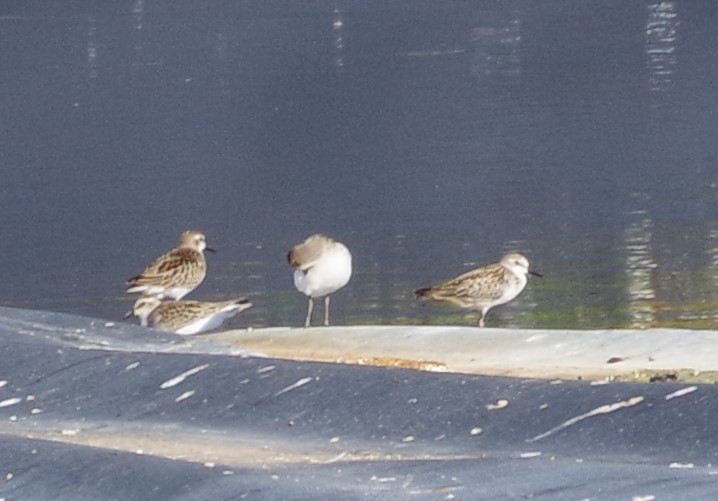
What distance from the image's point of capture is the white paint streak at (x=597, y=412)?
4.20 metres

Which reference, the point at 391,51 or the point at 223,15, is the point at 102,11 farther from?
Result: the point at 391,51

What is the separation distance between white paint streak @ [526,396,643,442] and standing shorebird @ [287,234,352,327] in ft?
28.3

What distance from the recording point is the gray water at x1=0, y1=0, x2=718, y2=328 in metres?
14.9

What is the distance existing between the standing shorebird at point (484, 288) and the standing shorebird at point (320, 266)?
1.85 ft

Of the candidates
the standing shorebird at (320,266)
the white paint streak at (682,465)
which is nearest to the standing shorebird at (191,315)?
the standing shorebird at (320,266)

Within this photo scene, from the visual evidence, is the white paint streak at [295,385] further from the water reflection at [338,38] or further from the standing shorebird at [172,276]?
the water reflection at [338,38]

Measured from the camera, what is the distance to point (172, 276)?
1383 cm

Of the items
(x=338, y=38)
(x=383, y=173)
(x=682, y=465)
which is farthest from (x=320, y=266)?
(x=338, y=38)

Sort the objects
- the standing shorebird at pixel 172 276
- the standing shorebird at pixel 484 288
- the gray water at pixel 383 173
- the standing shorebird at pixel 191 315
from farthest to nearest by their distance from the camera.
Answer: the gray water at pixel 383 173, the standing shorebird at pixel 172 276, the standing shorebird at pixel 484 288, the standing shorebird at pixel 191 315

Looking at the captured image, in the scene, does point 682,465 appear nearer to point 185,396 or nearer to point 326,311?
point 185,396

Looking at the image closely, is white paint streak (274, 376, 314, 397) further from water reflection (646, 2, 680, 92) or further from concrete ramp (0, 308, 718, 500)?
water reflection (646, 2, 680, 92)

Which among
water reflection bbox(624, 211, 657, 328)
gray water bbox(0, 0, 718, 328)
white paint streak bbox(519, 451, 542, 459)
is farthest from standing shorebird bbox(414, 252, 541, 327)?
white paint streak bbox(519, 451, 542, 459)

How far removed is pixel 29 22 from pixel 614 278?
60.3m

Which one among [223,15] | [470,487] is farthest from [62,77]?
[470,487]
